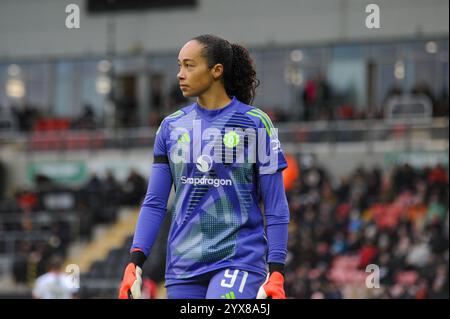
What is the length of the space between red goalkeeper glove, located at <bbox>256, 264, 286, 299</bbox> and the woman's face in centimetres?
106

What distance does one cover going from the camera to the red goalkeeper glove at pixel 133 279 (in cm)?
545

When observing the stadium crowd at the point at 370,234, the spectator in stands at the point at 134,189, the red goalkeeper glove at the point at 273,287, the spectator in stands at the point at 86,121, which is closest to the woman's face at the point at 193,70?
the red goalkeeper glove at the point at 273,287

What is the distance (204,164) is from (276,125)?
21155mm

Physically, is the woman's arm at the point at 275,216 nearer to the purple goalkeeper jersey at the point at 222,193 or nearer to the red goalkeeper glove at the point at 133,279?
the purple goalkeeper jersey at the point at 222,193

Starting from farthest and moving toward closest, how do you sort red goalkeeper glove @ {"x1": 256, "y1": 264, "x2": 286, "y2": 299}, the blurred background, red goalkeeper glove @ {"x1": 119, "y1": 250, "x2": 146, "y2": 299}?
1. the blurred background
2. red goalkeeper glove @ {"x1": 119, "y1": 250, "x2": 146, "y2": 299}
3. red goalkeeper glove @ {"x1": 256, "y1": 264, "x2": 286, "y2": 299}

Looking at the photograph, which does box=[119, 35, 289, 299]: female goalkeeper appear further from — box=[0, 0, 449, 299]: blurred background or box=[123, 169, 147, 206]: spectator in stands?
box=[123, 169, 147, 206]: spectator in stands

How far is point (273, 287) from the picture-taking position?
17.6 ft

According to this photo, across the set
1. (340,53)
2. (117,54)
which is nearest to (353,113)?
(340,53)

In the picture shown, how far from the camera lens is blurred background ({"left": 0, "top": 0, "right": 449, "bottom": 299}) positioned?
59.5 ft

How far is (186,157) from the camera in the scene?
577cm

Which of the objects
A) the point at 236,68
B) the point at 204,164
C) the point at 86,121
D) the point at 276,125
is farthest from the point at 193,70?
the point at 86,121

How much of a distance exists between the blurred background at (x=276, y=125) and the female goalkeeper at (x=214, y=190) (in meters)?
8.38

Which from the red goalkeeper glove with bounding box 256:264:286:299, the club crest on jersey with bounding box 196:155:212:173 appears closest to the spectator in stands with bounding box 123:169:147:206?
the club crest on jersey with bounding box 196:155:212:173

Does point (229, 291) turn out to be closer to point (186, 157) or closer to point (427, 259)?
point (186, 157)
